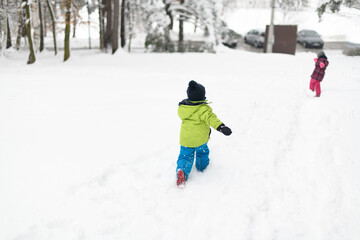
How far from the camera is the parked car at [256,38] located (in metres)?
25.4

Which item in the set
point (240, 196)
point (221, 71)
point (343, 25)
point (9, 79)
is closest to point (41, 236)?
point (240, 196)

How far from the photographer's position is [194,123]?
161 inches

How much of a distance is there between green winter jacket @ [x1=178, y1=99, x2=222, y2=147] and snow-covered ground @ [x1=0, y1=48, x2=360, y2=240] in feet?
2.03

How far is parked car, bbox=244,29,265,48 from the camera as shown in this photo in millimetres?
25391

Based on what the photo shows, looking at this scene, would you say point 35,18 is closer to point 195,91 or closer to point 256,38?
point 195,91

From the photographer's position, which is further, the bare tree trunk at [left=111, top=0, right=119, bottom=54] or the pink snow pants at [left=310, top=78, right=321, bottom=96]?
the bare tree trunk at [left=111, top=0, right=119, bottom=54]

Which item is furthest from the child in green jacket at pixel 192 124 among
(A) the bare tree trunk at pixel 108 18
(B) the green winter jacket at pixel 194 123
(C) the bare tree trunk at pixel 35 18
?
(A) the bare tree trunk at pixel 108 18

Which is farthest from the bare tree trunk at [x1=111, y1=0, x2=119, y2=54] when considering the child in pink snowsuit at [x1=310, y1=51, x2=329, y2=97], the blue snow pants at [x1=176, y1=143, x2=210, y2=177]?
the blue snow pants at [x1=176, y1=143, x2=210, y2=177]

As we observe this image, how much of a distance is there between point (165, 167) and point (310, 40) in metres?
23.5

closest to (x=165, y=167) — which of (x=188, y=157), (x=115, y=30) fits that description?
(x=188, y=157)

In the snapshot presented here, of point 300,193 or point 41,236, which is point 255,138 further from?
point 41,236

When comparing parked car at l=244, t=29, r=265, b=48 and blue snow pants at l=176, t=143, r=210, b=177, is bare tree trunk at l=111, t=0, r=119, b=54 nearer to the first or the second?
blue snow pants at l=176, t=143, r=210, b=177

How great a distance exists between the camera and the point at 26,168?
4031 millimetres

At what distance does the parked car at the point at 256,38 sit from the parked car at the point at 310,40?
3274 millimetres
